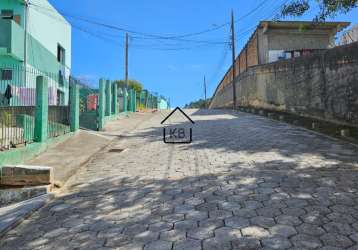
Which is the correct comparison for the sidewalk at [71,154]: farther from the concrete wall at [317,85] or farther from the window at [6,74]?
the concrete wall at [317,85]

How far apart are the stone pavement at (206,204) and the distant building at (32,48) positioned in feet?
9.72

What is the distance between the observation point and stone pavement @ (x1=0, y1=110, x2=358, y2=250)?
377 centimetres

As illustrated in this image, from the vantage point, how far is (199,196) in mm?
5184

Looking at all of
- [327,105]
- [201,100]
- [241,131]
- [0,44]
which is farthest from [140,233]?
[201,100]

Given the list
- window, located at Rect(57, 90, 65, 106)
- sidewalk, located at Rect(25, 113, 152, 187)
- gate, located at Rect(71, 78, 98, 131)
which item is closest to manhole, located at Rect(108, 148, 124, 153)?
sidewalk, located at Rect(25, 113, 152, 187)

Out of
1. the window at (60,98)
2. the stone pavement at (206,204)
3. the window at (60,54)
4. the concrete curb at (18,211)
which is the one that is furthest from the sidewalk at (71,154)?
the window at (60,54)

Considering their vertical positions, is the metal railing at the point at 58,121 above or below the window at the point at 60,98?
below

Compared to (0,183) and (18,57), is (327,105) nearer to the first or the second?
(0,183)

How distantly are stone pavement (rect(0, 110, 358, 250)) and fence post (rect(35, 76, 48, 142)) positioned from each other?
5.30 ft

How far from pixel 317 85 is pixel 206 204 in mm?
9871

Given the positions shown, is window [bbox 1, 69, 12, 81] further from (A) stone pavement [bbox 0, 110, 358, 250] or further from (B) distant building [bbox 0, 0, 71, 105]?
(A) stone pavement [bbox 0, 110, 358, 250]

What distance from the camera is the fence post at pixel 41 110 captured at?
8.48 m

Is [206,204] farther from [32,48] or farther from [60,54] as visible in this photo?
[60,54]

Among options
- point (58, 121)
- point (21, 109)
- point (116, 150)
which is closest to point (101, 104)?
point (58, 121)
